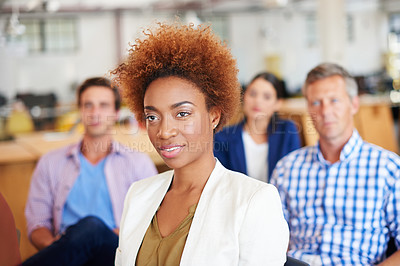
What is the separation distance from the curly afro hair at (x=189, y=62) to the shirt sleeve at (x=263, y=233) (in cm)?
34

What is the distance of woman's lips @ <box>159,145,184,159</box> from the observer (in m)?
1.29

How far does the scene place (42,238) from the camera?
226cm

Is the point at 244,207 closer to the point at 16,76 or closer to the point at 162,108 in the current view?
the point at 162,108

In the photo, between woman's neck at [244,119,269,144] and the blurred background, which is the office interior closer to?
the blurred background

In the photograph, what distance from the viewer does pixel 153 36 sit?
55.2 inches

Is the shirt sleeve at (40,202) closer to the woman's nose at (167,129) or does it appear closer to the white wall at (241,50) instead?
the woman's nose at (167,129)

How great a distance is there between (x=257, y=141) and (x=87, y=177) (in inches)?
41.3

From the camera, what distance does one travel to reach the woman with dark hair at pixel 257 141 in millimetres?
2732

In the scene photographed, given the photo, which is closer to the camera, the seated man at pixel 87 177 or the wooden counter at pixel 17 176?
the seated man at pixel 87 177

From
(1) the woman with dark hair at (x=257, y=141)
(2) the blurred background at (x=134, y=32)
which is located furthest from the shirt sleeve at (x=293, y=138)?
(2) the blurred background at (x=134, y=32)

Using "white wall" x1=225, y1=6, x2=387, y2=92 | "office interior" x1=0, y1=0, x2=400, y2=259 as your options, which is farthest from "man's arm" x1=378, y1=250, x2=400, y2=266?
"white wall" x1=225, y1=6, x2=387, y2=92

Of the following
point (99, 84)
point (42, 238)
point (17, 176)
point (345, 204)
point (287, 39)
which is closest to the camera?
point (345, 204)

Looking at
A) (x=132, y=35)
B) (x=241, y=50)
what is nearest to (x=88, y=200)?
(x=132, y=35)

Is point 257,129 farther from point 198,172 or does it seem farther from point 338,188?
point 198,172
